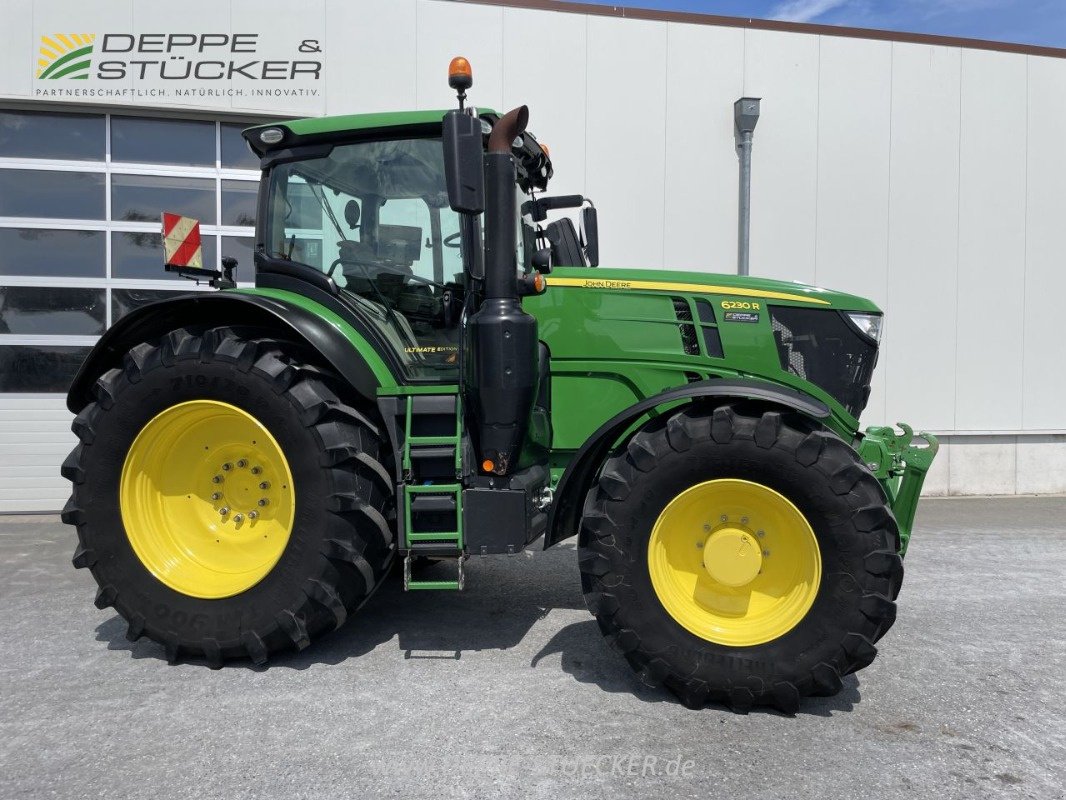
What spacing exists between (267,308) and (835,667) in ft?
8.85

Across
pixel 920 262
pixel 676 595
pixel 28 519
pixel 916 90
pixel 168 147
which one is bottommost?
pixel 28 519

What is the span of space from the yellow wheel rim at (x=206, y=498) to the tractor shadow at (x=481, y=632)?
426mm

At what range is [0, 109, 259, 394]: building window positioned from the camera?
6.89 m

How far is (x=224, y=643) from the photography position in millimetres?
3262

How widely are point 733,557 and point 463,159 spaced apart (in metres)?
1.86

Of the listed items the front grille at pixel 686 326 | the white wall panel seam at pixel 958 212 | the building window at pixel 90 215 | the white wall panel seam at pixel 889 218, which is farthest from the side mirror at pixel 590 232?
the white wall panel seam at pixel 958 212

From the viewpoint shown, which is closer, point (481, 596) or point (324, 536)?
point (324, 536)

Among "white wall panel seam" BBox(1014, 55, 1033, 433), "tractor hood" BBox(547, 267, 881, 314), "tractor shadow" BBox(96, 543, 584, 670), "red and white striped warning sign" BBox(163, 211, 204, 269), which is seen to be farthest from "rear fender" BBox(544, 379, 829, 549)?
"white wall panel seam" BBox(1014, 55, 1033, 433)

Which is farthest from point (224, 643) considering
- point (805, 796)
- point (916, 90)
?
point (916, 90)

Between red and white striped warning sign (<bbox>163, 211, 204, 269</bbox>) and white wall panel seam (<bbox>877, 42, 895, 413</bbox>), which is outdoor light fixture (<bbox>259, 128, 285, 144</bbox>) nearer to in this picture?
red and white striped warning sign (<bbox>163, 211, 204, 269</bbox>)

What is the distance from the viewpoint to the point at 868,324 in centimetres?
357

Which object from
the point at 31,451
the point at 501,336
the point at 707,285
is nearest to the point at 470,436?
the point at 501,336

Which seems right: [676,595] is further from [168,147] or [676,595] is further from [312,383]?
[168,147]

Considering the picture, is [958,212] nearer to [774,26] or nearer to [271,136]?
[774,26]
